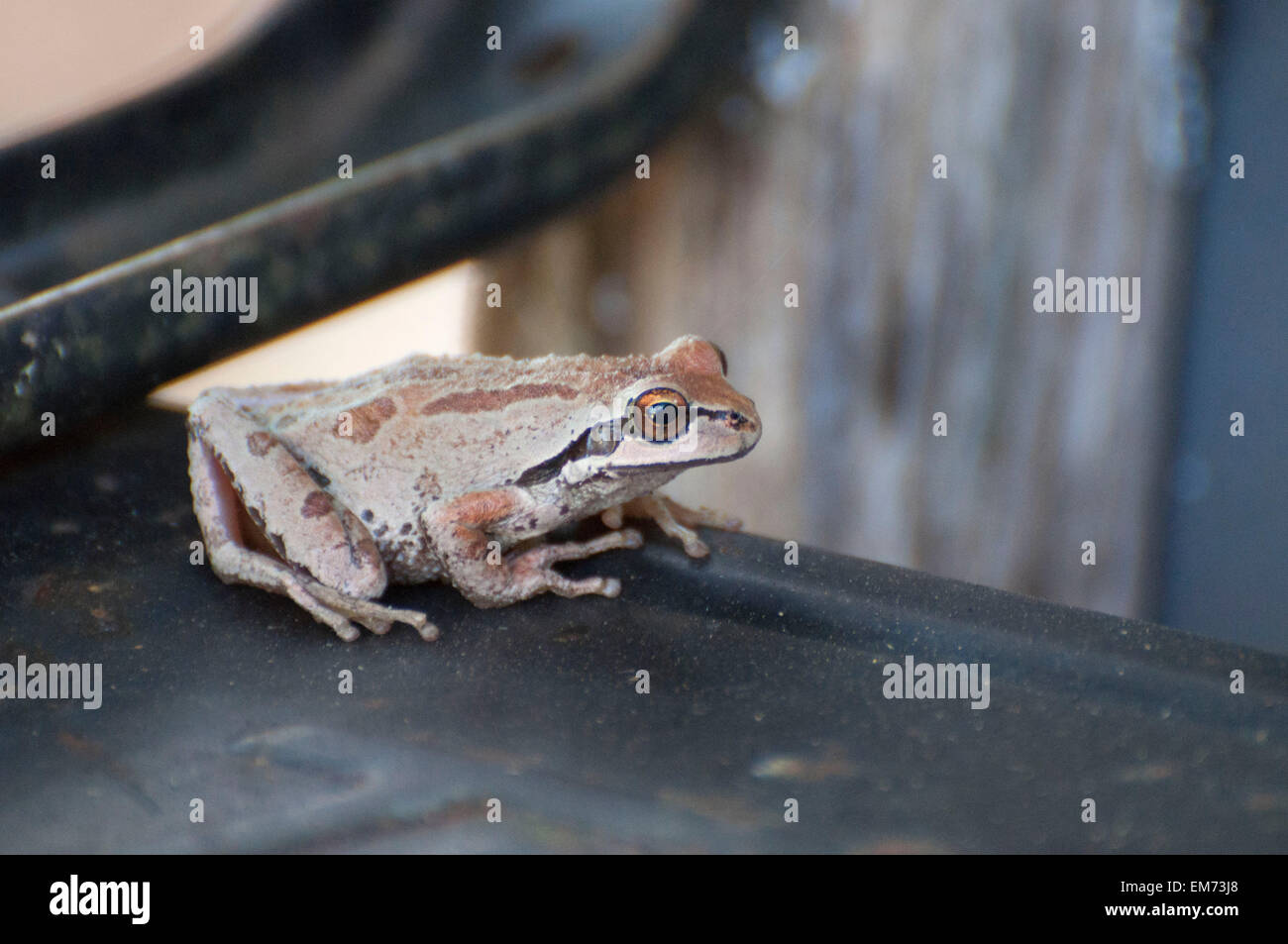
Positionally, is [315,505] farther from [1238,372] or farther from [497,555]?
[1238,372]

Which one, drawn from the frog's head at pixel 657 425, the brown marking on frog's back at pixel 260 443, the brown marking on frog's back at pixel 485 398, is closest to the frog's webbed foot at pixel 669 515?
the frog's head at pixel 657 425

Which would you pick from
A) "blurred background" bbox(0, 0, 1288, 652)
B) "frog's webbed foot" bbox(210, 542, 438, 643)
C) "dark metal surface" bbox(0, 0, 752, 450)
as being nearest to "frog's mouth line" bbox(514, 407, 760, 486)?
"frog's webbed foot" bbox(210, 542, 438, 643)

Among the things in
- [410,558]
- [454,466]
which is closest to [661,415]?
[454,466]

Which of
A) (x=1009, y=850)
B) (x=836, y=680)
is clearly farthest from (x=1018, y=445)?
(x=1009, y=850)

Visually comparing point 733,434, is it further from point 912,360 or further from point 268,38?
point 268,38

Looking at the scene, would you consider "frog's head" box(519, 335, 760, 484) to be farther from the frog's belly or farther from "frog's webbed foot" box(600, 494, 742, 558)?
the frog's belly

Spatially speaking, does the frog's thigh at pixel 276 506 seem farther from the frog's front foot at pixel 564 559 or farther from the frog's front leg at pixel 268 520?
the frog's front foot at pixel 564 559
